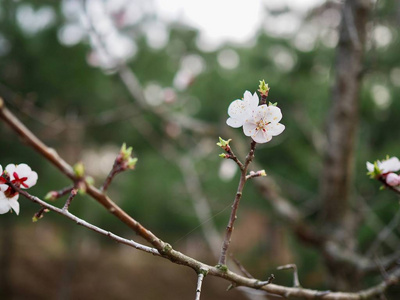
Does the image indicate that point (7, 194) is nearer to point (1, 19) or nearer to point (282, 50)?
point (1, 19)

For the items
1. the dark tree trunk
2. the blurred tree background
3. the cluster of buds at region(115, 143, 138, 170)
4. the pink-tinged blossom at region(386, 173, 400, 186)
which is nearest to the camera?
the cluster of buds at region(115, 143, 138, 170)

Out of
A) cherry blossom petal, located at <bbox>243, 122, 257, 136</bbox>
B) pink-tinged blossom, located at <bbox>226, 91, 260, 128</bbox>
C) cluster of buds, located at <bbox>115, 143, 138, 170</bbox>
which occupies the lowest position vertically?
cluster of buds, located at <bbox>115, 143, 138, 170</bbox>

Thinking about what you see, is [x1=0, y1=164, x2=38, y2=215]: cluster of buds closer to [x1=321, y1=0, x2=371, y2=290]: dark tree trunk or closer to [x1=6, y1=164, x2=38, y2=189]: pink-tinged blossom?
[x1=6, y1=164, x2=38, y2=189]: pink-tinged blossom

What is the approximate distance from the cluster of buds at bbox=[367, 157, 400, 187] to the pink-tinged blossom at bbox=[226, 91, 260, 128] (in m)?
0.29

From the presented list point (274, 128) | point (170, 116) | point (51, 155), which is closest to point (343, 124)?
point (170, 116)

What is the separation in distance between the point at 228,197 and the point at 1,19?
131 inches

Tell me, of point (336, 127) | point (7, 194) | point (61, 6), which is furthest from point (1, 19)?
point (7, 194)

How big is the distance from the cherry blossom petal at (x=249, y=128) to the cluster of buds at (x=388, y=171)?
28 cm

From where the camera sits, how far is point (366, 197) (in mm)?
2508

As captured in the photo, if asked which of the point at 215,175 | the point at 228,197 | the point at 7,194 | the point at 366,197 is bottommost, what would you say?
the point at 7,194

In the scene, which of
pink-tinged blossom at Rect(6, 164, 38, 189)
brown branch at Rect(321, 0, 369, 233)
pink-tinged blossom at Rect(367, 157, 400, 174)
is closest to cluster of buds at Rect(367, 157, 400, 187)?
pink-tinged blossom at Rect(367, 157, 400, 174)

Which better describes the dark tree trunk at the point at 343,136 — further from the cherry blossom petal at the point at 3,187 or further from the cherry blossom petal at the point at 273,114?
the cherry blossom petal at the point at 3,187

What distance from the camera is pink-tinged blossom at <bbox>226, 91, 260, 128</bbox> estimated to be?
498 mm

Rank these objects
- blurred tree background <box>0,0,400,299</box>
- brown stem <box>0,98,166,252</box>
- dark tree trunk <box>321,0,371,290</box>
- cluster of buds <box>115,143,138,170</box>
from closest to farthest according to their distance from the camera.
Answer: brown stem <box>0,98,166,252</box>, cluster of buds <box>115,143,138,170</box>, dark tree trunk <box>321,0,371,290</box>, blurred tree background <box>0,0,400,299</box>
